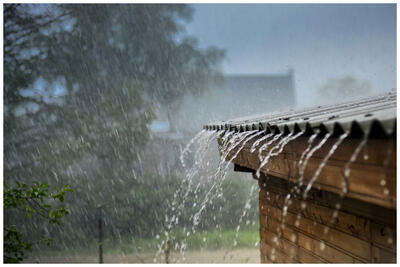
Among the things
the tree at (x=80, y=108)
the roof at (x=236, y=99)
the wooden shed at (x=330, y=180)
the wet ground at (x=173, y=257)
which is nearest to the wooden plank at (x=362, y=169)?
the wooden shed at (x=330, y=180)

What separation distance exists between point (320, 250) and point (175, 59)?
1147 centimetres

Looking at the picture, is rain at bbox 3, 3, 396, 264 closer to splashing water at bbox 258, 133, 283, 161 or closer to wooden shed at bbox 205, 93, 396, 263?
wooden shed at bbox 205, 93, 396, 263

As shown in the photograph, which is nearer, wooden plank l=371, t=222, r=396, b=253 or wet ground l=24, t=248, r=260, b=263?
wooden plank l=371, t=222, r=396, b=253

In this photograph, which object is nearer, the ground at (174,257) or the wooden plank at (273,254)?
the wooden plank at (273,254)

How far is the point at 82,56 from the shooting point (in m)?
11.7

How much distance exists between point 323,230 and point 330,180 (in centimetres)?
65

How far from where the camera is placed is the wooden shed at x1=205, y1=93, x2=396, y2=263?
1.15 m

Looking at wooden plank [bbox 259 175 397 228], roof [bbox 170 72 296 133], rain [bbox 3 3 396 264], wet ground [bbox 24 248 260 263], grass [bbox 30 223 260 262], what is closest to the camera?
wooden plank [bbox 259 175 397 228]

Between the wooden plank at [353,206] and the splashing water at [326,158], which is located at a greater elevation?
the splashing water at [326,158]

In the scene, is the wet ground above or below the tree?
below

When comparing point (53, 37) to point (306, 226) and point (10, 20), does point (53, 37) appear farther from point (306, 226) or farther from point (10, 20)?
point (306, 226)

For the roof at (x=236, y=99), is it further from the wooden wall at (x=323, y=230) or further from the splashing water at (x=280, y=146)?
the splashing water at (x=280, y=146)

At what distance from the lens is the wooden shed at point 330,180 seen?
1.15m

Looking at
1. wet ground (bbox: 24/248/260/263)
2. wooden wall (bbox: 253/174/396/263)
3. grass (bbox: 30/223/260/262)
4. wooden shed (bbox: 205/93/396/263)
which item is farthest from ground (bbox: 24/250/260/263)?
wooden shed (bbox: 205/93/396/263)
